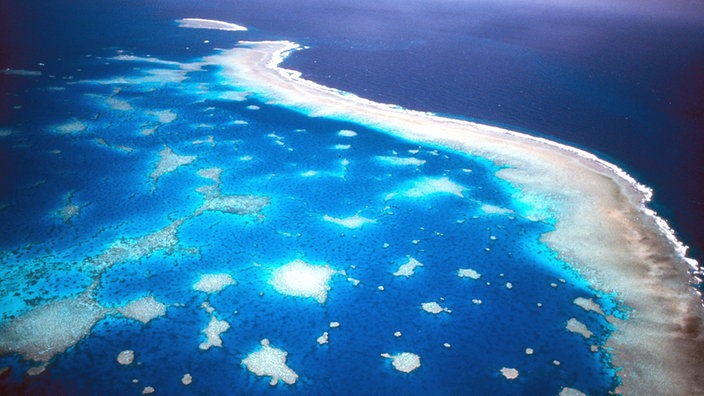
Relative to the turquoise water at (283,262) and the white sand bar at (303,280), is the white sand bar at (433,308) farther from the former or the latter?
the white sand bar at (303,280)

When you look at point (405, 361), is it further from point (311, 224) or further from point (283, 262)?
point (311, 224)

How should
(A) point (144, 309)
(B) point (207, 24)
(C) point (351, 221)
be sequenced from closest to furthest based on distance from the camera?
(A) point (144, 309) < (C) point (351, 221) < (B) point (207, 24)

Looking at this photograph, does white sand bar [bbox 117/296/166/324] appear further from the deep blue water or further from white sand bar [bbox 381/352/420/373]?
white sand bar [bbox 381/352/420/373]

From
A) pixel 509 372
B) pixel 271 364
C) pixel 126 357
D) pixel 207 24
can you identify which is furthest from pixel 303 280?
pixel 207 24

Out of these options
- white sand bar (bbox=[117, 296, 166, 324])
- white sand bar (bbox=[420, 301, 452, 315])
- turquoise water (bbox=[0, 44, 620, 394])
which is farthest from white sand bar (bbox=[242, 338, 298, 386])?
white sand bar (bbox=[420, 301, 452, 315])

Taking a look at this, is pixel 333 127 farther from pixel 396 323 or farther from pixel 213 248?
pixel 396 323

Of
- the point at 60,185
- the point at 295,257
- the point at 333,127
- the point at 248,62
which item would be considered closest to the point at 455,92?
the point at 333,127

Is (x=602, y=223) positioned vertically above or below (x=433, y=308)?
above
